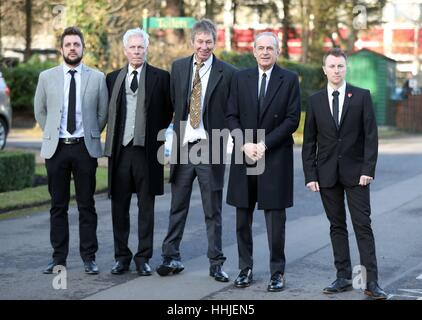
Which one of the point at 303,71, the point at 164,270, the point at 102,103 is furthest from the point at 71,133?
the point at 303,71

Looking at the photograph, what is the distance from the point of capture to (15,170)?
1420 cm

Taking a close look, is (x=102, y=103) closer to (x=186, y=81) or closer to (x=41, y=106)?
(x=41, y=106)

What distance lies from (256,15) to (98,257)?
1480 inches

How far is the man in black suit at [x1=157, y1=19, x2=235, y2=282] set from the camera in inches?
326

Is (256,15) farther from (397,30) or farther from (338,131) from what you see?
(338,131)

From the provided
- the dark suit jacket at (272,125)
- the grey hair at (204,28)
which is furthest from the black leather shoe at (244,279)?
the grey hair at (204,28)

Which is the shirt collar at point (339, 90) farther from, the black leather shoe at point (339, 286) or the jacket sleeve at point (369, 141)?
the black leather shoe at point (339, 286)

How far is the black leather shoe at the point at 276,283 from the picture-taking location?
780 cm

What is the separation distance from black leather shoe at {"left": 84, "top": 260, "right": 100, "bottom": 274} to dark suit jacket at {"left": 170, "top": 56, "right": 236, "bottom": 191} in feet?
3.63

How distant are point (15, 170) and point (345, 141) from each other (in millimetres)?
7540

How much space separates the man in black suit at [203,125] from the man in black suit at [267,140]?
10.6 inches

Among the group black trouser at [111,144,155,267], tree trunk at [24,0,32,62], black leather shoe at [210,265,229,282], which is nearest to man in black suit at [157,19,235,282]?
black leather shoe at [210,265,229,282]

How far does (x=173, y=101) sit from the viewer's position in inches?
336
